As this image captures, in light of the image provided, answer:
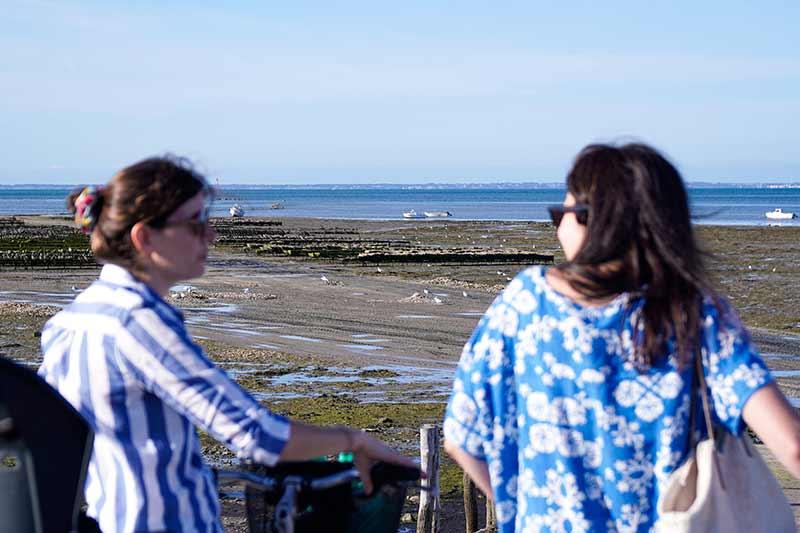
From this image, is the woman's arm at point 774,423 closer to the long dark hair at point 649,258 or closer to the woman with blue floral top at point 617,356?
the woman with blue floral top at point 617,356

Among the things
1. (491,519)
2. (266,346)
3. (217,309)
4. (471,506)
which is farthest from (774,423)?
(217,309)

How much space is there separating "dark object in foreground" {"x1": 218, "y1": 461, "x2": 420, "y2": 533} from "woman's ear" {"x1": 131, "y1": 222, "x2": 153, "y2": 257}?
2.07 feet

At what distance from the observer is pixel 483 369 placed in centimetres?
296

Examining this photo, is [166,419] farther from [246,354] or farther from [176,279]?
[246,354]

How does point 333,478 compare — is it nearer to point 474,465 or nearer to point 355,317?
point 474,465

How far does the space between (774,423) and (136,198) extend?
160cm

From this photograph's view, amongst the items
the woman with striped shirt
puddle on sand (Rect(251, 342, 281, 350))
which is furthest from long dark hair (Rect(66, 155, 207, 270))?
puddle on sand (Rect(251, 342, 281, 350))

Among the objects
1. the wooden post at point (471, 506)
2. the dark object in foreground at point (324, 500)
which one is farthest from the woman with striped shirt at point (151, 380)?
the wooden post at point (471, 506)

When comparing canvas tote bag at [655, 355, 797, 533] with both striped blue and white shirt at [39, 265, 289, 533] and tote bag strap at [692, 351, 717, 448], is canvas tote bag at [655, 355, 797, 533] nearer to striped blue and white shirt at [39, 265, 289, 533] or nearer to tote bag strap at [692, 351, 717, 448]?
tote bag strap at [692, 351, 717, 448]

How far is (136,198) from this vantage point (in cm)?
276

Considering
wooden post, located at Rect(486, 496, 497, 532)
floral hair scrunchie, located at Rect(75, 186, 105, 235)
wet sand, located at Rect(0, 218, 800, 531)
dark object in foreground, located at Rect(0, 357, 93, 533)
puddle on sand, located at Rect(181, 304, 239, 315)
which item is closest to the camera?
dark object in foreground, located at Rect(0, 357, 93, 533)

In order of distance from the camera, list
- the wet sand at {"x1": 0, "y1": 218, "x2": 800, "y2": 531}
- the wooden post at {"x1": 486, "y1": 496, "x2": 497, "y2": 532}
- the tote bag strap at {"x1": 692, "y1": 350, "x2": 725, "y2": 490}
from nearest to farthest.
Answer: the tote bag strap at {"x1": 692, "y1": 350, "x2": 725, "y2": 490}, the wooden post at {"x1": 486, "y1": 496, "x2": 497, "y2": 532}, the wet sand at {"x1": 0, "y1": 218, "x2": 800, "y2": 531}

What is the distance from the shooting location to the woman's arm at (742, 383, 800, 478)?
2.68 metres

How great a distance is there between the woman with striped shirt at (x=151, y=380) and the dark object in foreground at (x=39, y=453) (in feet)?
0.68
